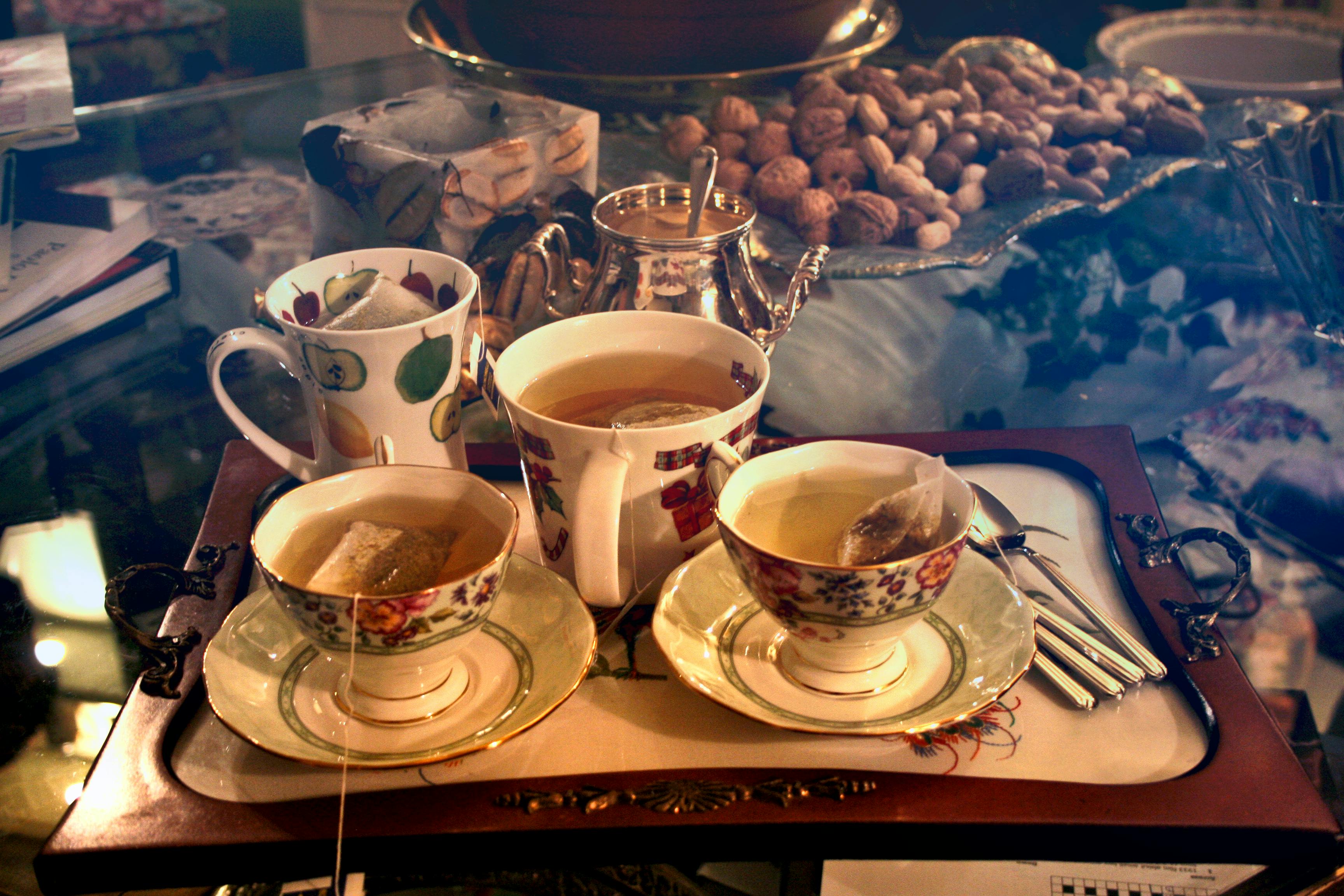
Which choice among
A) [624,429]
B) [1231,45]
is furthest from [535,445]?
[1231,45]

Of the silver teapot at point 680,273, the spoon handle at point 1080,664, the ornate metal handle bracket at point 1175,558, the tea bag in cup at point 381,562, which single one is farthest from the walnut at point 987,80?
the tea bag in cup at point 381,562

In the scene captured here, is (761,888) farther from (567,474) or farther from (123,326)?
(123,326)

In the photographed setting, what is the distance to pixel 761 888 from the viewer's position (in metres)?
0.45

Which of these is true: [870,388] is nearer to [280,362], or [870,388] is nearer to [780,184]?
[780,184]

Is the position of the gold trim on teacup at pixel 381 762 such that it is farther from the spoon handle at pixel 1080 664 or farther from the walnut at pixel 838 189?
the walnut at pixel 838 189

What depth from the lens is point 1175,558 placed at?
0.51m

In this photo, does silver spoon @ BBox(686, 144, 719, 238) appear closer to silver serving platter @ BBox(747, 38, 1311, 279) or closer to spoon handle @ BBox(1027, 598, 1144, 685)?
silver serving platter @ BBox(747, 38, 1311, 279)

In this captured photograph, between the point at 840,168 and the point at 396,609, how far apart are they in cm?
57

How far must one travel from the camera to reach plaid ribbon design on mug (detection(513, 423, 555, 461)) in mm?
Answer: 435

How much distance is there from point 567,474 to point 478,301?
182 mm

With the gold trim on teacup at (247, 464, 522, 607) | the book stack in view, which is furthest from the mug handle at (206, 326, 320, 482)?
the book stack

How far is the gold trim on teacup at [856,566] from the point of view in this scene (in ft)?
1.18

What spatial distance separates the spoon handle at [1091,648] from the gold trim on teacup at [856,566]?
2.8 inches

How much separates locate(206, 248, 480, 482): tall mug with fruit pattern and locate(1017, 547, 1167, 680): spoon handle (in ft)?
1.08
